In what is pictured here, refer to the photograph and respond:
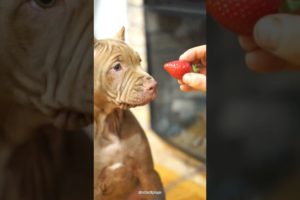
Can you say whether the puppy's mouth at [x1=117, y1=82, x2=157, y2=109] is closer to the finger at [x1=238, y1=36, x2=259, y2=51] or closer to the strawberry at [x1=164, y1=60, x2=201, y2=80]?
the strawberry at [x1=164, y1=60, x2=201, y2=80]

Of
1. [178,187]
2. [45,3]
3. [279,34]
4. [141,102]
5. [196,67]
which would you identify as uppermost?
[45,3]

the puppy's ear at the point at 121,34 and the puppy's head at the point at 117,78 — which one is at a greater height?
the puppy's ear at the point at 121,34

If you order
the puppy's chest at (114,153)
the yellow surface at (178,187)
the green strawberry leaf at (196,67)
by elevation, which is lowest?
the yellow surface at (178,187)

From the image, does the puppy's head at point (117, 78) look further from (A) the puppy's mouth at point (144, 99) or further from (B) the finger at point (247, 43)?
(B) the finger at point (247, 43)

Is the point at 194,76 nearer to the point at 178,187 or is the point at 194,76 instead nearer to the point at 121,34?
the point at 121,34

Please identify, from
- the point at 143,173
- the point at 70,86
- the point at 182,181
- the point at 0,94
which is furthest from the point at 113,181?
the point at 0,94

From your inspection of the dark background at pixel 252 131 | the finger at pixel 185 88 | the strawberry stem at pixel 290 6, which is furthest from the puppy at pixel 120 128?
the strawberry stem at pixel 290 6

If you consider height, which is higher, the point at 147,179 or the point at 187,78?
the point at 187,78

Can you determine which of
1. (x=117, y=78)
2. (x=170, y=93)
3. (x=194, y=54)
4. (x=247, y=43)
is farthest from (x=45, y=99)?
(x=247, y=43)
